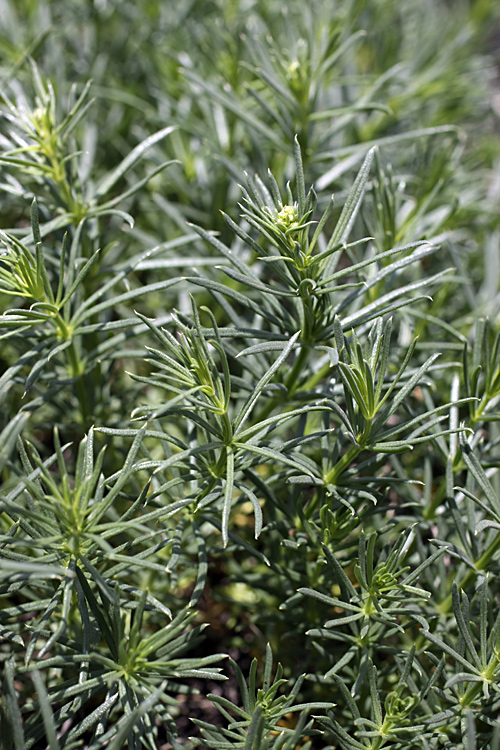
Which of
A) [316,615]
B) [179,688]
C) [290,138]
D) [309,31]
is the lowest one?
[316,615]

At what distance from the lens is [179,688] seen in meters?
1.03

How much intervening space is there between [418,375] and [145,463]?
444 millimetres

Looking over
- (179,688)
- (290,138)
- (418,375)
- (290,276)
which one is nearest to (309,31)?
(290,138)

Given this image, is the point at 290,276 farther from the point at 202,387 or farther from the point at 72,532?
the point at 72,532

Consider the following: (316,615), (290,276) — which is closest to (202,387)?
(290,276)

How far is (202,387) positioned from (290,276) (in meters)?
0.28

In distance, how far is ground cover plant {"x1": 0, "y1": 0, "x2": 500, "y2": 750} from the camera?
92 cm

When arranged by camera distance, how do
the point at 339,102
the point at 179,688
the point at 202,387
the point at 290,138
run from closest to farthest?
the point at 202,387 < the point at 179,688 < the point at 290,138 < the point at 339,102

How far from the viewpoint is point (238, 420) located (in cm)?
95

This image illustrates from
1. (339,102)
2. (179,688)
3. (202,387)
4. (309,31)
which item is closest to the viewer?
(202,387)

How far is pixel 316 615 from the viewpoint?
112 centimetres

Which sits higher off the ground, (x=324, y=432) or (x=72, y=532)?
(x=72, y=532)

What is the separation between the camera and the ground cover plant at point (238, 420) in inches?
36.2

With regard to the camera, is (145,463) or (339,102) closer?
(145,463)
